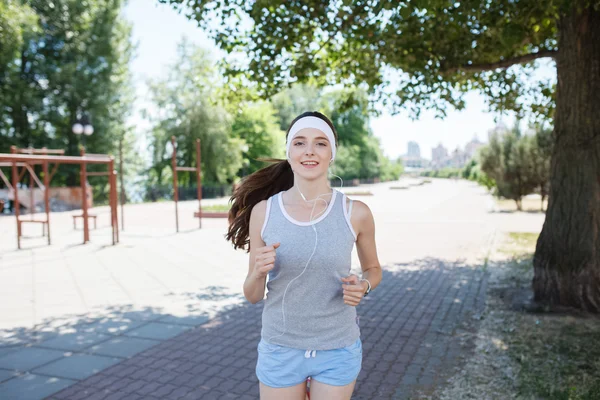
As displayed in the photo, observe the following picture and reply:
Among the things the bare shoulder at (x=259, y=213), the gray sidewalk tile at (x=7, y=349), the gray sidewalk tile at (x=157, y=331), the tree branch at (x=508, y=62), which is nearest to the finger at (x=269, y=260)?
the bare shoulder at (x=259, y=213)

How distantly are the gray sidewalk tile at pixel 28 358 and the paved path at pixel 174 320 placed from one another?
1 centimetres

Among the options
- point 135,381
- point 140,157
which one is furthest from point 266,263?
point 140,157

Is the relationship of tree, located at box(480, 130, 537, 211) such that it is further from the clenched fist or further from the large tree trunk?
the clenched fist

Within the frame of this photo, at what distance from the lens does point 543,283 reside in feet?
22.2

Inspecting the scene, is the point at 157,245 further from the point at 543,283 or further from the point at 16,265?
the point at 543,283

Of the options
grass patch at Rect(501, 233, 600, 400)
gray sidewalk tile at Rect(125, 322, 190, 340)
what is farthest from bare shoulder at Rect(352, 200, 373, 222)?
gray sidewalk tile at Rect(125, 322, 190, 340)

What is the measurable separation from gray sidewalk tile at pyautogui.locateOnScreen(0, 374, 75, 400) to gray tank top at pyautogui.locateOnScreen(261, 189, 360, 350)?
9.47 feet

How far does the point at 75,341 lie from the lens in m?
5.64

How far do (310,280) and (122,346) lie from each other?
3891 mm

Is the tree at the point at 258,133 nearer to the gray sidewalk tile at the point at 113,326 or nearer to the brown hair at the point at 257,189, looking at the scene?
the gray sidewalk tile at the point at 113,326

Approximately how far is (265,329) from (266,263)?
42 centimetres

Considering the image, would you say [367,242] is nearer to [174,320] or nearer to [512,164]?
[174,320]

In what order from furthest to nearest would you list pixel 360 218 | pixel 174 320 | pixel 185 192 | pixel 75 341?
pixel 185 192 → pixel 174 320 → pixel 75 341 → pixel 360 218

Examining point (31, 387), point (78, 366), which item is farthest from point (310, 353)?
point (78, 366)
